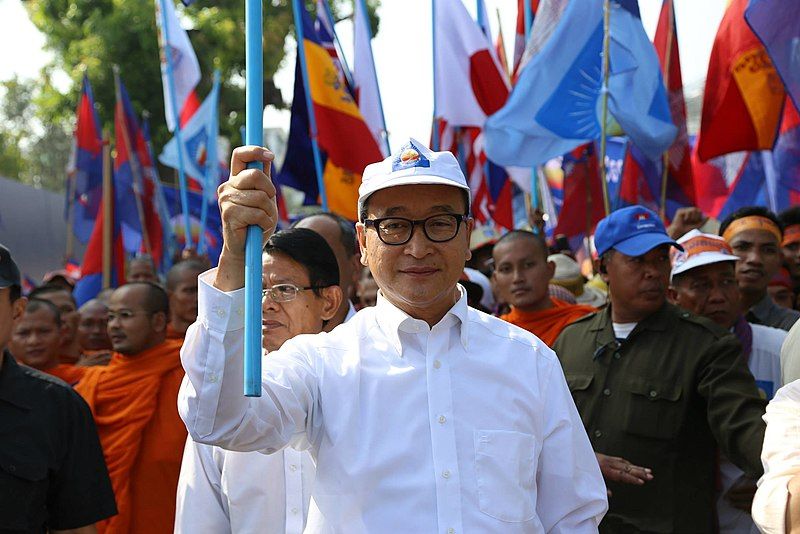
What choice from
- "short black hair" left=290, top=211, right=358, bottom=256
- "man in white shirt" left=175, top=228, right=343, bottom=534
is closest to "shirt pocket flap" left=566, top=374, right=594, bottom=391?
"short black hair" left=290, top=211, right=358, bottom=256

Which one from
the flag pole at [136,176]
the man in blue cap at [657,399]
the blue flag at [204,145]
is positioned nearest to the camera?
the man in blue cap at [657,399]

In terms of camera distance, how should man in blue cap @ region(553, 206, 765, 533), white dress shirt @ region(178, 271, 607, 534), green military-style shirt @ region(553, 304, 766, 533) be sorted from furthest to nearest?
1. green military-style shirt @ region(553, 304, 766, 533)
2. man in blue cap @ region(553, 206, 765, 533)
3. white dress shirt @ region(178, 271, 607, 534)

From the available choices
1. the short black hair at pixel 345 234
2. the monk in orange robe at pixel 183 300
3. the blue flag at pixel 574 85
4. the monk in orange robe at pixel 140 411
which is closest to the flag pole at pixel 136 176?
the monk in orange robe at pixel 183 300

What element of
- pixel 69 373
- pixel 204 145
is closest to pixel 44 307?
pixel 69 373

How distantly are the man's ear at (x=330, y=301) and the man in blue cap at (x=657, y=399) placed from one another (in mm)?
1016

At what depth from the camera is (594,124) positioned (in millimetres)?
6758

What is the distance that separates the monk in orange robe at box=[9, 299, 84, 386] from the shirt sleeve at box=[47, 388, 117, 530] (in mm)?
2260

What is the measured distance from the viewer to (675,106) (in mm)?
7512

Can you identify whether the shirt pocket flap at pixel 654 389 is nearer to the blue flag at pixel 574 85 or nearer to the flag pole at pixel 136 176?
the blue flag at pixel 574 85

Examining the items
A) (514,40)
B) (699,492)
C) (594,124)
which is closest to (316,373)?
(699,492)

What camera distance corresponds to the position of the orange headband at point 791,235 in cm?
641

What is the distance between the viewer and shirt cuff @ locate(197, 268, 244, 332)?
1.95 meters

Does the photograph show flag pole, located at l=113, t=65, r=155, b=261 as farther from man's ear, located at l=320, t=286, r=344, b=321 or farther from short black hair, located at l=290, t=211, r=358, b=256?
man's ear, located at l=320, t=286, r=344, b=321

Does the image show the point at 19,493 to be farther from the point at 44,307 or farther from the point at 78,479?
the point at 44,307
